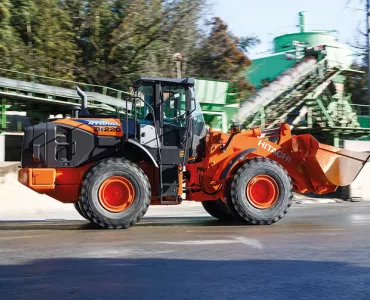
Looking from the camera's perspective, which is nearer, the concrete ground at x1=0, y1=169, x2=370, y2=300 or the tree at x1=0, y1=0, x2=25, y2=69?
the concrete ground at x1=0, y1=169, x2=370, y2=300

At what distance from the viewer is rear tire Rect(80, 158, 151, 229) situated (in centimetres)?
1067

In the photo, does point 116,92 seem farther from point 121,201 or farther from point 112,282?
point 112,282

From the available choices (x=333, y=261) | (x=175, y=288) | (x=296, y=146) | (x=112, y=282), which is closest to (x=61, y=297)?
(x=112, y=282)

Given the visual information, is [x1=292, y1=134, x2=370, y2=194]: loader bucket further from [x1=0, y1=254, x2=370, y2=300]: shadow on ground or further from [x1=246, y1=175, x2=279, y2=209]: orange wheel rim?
[x1=0, y1=254, x2=370, y2=300]: shadow on ground

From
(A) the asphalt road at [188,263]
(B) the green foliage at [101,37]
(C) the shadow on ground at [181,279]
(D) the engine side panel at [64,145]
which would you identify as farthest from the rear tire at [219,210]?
(B) the green foliage at [101,37]

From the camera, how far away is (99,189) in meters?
10.8

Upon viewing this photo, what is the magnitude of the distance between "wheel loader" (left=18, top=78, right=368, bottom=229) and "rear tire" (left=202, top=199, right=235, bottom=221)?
1.13 meters

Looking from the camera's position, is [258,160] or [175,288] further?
[258,160]

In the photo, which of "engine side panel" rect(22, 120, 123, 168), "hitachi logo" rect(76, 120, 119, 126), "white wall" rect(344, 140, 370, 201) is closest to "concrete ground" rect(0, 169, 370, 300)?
"engine side panel" rect(22, 120, 123, 168)

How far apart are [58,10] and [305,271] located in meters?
23.9

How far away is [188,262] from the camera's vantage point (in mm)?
7398

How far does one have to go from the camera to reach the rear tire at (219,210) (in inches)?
507

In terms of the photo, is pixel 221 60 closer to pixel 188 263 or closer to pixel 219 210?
pixel 219 210

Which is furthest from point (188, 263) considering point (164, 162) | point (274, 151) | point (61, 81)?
point (61, 81)
